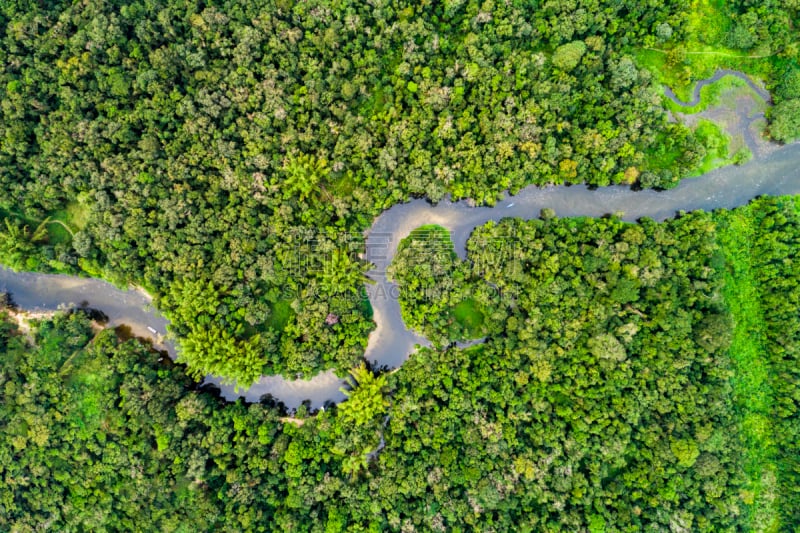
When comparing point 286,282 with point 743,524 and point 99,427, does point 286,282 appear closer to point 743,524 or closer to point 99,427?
point 99,427

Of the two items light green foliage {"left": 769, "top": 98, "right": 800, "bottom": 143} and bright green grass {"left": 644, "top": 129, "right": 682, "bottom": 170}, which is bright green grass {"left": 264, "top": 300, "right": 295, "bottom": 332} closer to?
bright green grass {"left": 644, "top": 129, "right": 682, "bottom": 170}

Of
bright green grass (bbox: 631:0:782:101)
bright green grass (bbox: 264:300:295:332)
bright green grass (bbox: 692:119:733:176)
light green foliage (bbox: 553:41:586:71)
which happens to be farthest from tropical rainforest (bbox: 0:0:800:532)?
bright green grass (bbox: 692:119:733:176)

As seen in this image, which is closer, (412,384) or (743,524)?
(743,524)

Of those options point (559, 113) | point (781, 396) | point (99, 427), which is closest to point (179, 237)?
point (99, 427)

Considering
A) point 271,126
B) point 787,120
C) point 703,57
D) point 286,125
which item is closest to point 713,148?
point 787,120

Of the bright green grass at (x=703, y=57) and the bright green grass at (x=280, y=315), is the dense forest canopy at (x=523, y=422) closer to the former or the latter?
the bright green grass at (x=280, y=315)

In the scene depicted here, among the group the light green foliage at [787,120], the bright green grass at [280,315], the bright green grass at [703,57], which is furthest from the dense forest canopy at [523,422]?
the bright green grass at [703,57]
